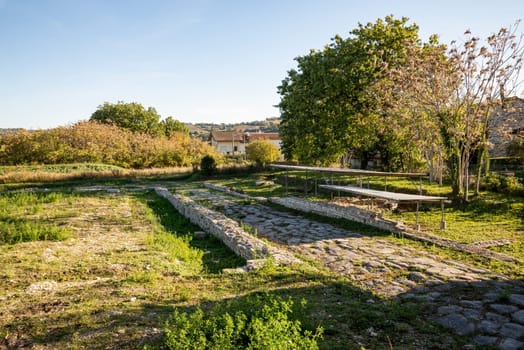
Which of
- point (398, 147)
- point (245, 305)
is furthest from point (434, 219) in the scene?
point (398, 147)

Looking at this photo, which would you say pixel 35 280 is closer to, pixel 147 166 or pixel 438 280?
pixel 438 280

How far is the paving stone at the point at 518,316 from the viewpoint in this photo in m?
3.81

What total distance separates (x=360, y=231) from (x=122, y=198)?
10730 millimetres

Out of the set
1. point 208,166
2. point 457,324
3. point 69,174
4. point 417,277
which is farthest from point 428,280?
point 69,174

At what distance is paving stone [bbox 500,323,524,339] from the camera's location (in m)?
3.50

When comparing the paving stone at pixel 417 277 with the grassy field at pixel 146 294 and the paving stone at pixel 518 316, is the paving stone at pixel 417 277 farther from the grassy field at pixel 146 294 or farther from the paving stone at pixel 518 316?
the paving stone at pixel 518 316

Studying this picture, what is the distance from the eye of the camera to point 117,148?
36094 millimetres

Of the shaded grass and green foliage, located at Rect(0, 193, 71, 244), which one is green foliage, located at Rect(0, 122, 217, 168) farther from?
green foliage, located at Rect(0, 193, 71, 244)

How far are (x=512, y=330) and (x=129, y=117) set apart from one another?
194 feet

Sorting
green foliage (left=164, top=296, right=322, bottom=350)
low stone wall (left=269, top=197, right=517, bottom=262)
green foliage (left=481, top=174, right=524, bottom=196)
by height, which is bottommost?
low stone wall (left=269, top=197, right=517, bottom=262)

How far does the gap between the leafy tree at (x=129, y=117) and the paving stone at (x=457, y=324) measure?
55976 millimetres

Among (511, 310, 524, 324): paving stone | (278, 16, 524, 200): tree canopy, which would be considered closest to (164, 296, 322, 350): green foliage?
(511, 310, 524, 324): paving stone

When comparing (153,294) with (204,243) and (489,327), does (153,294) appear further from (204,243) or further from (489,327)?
(204,243)

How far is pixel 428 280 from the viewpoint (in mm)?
5098
